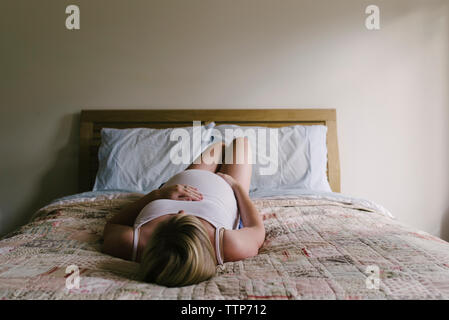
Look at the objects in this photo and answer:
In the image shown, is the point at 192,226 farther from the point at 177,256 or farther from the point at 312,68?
the point at 312,68

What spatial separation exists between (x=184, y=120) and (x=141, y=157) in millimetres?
485

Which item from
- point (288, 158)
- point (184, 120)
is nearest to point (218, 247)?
point (288, 158)

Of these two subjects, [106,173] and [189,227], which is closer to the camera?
[189,227]

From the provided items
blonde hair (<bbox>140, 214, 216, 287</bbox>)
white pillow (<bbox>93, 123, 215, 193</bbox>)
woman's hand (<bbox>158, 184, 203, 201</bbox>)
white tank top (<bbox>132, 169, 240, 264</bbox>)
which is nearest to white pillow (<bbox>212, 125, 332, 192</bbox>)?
white pillow (<bbox>93, 123, 215, 193</bbox>)

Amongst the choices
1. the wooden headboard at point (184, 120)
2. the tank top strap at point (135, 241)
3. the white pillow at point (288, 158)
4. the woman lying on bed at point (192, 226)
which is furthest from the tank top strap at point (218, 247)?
the wooden headboard at point (184, 120)

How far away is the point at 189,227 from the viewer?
2.77 ft

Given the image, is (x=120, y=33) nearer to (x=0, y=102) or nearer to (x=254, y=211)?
(x=0, y=102)

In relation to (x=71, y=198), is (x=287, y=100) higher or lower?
higher

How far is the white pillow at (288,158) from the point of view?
215 cm

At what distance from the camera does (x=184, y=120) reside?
2557 mm

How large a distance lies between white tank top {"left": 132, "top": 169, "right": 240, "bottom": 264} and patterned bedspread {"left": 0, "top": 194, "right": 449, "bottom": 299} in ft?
0.44

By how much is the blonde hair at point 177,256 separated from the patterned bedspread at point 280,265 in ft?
0.07

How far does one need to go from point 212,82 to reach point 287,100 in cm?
56
